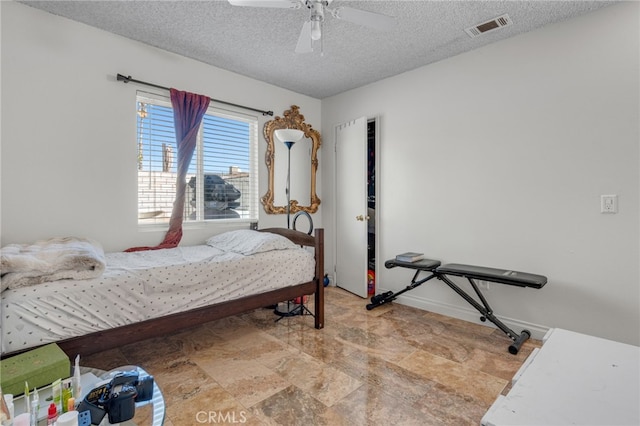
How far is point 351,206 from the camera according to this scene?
379 cm

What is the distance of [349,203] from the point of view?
3.83 m

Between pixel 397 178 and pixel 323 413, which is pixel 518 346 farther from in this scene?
pixel 397 178

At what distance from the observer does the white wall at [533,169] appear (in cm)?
219

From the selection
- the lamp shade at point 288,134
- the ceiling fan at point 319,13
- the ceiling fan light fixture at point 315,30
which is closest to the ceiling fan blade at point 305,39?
the ceiling fan at point 319,13

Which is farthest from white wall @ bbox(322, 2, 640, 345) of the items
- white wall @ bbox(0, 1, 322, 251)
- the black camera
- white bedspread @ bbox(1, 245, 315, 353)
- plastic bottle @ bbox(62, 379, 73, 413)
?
plastic bottle @ bbox(62, 379, 73, 413)

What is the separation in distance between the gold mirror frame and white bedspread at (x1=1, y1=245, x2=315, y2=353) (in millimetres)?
1114

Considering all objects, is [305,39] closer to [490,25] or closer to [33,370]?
[490,25]

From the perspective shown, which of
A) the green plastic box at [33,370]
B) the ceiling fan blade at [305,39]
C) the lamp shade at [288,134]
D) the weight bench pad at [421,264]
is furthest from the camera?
the lamp shade at [288,134]

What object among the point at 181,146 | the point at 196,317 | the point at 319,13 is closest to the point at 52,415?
the point at 196,317

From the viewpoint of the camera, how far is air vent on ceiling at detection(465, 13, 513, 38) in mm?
2377

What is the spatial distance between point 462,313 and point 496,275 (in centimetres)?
71

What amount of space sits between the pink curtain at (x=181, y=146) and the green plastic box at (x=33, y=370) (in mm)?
1633

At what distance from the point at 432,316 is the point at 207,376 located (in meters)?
2.08

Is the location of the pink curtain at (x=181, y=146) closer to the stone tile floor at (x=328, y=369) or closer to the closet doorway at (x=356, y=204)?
the stone tile floor at (x=328, y=369)
